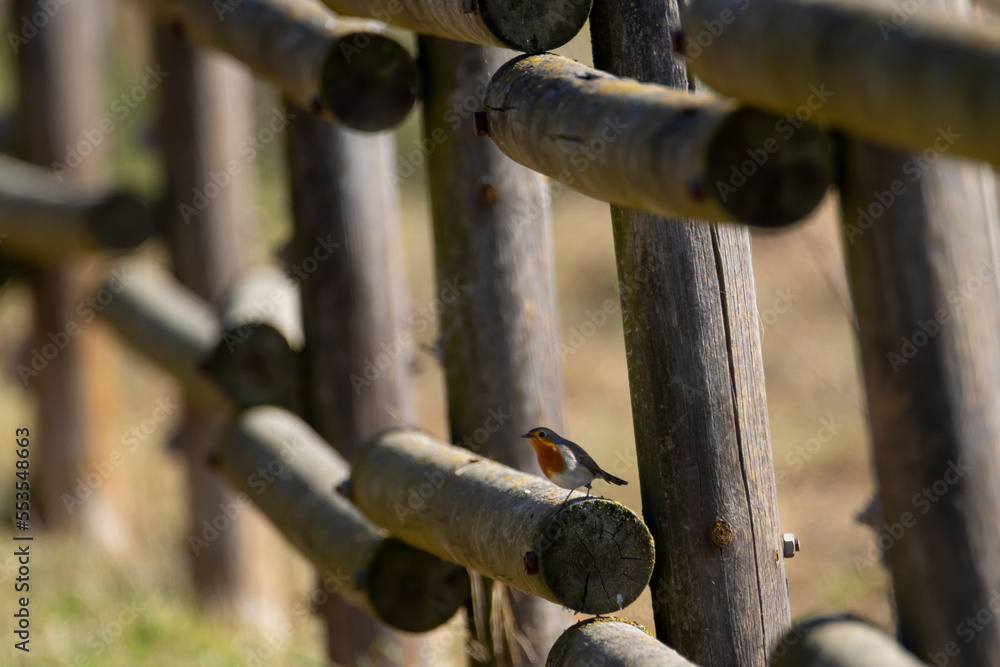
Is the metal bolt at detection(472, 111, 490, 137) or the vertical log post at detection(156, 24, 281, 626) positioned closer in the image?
the metal bolt at detection(472, 111, 490, 137)

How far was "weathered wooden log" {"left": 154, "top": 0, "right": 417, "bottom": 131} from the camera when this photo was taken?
3.20m

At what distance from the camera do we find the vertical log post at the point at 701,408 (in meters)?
2.49

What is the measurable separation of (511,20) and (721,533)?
1.28 meters

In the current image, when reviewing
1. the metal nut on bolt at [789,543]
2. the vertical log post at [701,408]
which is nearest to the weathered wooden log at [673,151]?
the vertical log post at [701,408]

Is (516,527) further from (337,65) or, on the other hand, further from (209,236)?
(209,236)

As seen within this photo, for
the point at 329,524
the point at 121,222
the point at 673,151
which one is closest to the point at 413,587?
the point at 329,524

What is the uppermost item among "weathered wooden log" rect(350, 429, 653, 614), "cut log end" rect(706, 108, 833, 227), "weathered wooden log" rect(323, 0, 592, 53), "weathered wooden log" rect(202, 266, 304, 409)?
"cut log end" rect(706, 108, 833, 227)

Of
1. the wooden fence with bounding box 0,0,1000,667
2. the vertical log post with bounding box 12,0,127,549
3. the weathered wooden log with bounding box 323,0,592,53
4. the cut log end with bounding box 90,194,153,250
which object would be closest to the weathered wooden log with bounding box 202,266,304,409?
the wooden fence with bounding box 0,0,1000,667

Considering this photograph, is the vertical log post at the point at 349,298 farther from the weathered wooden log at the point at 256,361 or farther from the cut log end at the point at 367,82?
the cut log end at the point at 367,82

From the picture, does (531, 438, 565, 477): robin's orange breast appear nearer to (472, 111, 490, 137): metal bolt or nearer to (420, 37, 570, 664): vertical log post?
(420, 37, 570, 664): vertical log post

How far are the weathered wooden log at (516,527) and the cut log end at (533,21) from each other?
1048 mm

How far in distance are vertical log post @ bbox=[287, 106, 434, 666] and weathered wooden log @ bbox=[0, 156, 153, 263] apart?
166 cm

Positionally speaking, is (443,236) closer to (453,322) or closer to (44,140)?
(453,322)

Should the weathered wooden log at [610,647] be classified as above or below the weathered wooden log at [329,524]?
above
